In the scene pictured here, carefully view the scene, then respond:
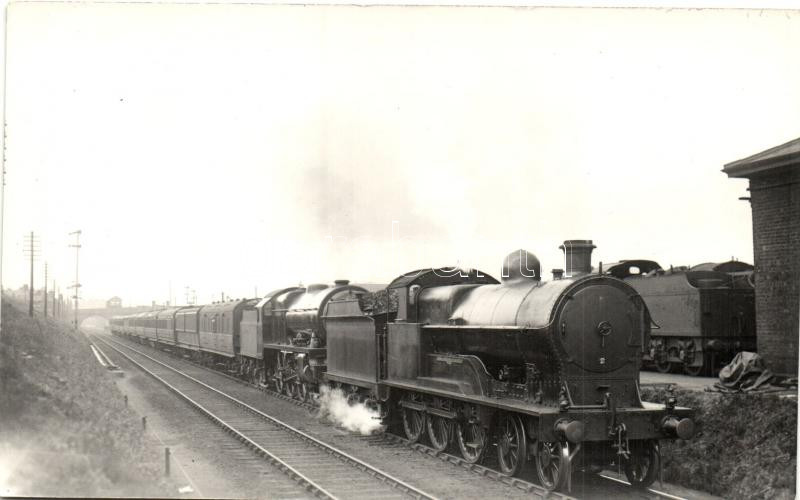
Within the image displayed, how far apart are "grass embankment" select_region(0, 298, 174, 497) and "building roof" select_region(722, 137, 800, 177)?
12.3 m

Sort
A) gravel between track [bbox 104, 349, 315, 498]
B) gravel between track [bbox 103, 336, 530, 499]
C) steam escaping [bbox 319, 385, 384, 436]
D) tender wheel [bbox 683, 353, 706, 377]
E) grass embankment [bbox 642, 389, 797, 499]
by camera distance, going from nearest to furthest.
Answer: gravel between track [bbox 103, 336, 530, 499] → grass embankment [bbox 642, 389, 797, 499] → gravel between track [bbox 104, 349, 315, 498] → steam escaping [bbox 319, 385, 384, 436] → tender wheel [bbox 683, 353, 706, 377]

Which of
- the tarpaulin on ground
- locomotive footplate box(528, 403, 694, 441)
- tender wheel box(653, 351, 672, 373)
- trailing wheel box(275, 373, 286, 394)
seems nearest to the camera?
locomotive footplate box(528, 403, 694, 441)

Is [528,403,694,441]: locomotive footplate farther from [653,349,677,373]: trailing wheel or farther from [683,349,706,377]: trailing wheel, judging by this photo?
[653,349,677,373]: trailing wheel

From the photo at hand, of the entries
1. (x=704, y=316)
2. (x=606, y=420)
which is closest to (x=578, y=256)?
(x=606, y=420)

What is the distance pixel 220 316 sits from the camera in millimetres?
31719

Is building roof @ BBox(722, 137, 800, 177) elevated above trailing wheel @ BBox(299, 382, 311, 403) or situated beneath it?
elevated above

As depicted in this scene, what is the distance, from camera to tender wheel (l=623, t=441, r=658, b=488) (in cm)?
1053

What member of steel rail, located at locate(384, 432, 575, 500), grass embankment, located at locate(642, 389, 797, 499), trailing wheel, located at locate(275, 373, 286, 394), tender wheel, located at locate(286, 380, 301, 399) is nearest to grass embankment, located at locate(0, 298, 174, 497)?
steel rail, located at locate(384, 432, 575, 500)

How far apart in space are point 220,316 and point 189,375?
2841 millimetres

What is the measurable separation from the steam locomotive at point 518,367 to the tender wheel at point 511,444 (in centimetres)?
2

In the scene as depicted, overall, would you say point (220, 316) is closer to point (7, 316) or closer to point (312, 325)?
point (312, 325)

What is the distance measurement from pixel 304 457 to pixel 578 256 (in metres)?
6.20

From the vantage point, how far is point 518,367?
38.5 ft

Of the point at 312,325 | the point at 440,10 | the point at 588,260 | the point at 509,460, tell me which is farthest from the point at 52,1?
the point at 312,325
